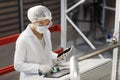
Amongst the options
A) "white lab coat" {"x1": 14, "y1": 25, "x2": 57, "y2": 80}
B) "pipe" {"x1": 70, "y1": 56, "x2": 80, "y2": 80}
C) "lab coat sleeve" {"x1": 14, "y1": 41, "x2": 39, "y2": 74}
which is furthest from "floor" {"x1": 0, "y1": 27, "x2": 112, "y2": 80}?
"pipe" {"x1": 70, "y1": 56, "x2": 80, "y2": 80}

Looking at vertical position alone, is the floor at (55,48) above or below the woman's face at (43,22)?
below

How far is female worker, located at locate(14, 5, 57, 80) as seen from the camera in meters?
2.26

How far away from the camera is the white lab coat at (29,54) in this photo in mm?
2258

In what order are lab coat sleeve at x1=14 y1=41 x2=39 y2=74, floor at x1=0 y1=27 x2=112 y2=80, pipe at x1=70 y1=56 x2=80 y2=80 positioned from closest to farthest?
1. pipe at x1=70 y1=56 x2=80 y2=80
2. lab coat sleeve at x1=14 y1=41 x2=39 y2=74
3. floor at x1=0 y1=27 x2=112 y2=80

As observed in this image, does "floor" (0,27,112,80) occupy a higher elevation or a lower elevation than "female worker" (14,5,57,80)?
lower

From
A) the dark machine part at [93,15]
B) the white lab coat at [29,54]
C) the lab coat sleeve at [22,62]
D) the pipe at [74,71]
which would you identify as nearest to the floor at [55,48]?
the dark machine part at [93,15]

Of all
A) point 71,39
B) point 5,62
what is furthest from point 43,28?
point 71,39

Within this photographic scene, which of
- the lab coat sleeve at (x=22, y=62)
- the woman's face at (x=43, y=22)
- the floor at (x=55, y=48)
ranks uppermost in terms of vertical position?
the woman's face at (x=43, y=22)

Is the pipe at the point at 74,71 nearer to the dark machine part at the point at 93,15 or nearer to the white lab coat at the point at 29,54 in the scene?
the white lab coat at the point at 29,54

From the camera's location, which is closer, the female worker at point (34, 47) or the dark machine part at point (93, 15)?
the female worker at point (34, 47)

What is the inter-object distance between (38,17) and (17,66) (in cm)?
49

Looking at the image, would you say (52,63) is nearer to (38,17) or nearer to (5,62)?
(38,17)

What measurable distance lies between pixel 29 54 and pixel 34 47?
0.08m

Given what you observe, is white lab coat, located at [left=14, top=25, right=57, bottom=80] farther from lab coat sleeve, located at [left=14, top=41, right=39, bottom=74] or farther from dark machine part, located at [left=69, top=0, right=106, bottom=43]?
dark machine part, located at [left=69, top=0, right=106, bottom=43]
